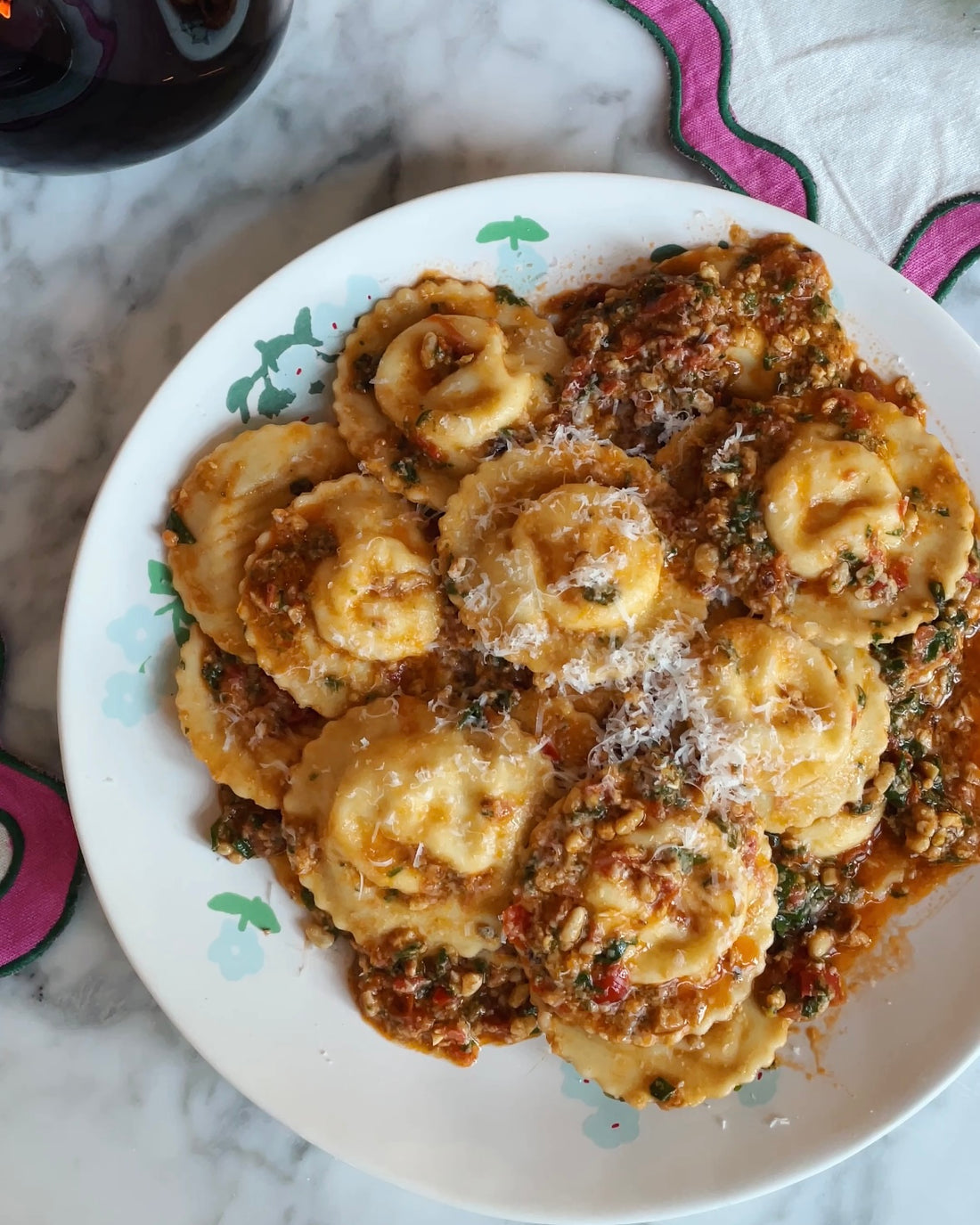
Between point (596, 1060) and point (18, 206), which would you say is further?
point (18, 206)

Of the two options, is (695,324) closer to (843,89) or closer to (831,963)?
(843,89)

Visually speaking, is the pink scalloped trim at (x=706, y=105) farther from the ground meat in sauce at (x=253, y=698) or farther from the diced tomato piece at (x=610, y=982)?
the diced tomato piece at (x=610, y=982)

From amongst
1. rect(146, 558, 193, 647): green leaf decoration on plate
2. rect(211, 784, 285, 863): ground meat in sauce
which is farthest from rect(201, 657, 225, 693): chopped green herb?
rect(211, 784, 285, 863): ground meat in sauce

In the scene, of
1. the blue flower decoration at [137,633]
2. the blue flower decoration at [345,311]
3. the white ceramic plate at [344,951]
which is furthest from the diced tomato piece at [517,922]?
the blue flower decoration at [345,311]

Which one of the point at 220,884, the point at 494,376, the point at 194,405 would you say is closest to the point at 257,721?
the point at 220,884

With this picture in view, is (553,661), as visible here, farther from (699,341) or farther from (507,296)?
(507,296)

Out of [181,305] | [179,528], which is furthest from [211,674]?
[181,305]
